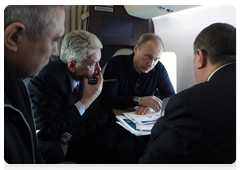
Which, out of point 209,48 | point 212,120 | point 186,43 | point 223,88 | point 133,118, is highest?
point 186,43

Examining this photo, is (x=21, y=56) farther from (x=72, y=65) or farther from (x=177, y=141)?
(x=72, y=65)

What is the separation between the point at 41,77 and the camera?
1305mm

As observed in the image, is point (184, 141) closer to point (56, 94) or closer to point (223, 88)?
point (223, 88)

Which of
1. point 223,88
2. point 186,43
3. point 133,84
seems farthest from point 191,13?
point 223,88

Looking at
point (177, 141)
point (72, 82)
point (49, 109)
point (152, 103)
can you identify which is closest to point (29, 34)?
point (177, 141)

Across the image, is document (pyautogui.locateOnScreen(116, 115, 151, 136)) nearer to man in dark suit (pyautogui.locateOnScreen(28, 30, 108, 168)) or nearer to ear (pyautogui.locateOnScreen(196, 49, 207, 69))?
man in dark suit (pyautogui.locateOnScreen(28, 30, 108, 168))

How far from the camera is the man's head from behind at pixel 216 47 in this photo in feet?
2.93

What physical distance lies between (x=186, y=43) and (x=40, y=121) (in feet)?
7.02

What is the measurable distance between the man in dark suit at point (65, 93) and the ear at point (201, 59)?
32.5 inches

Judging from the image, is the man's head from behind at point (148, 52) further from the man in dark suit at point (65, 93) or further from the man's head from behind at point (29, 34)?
the man's head from behind at point (29, 34)

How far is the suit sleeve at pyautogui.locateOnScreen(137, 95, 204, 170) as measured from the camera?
0.71 m

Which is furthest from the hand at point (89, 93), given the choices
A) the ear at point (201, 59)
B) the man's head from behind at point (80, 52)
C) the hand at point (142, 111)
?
the ear at point (201, 59)

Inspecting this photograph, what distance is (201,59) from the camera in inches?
38.6

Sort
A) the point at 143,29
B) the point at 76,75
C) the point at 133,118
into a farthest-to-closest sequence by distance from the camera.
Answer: the point at 143,29, the point at 76,75, the point at 133,118
